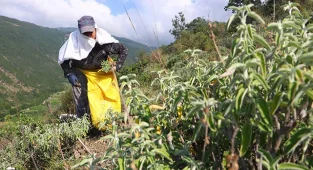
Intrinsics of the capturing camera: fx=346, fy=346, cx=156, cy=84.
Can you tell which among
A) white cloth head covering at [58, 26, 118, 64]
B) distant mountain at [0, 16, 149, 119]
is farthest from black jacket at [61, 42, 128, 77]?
distant mountain at [0, 16, 149, 119]

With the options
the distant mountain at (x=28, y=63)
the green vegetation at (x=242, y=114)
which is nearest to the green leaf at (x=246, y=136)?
the green vegetation at (x=242, y=114)

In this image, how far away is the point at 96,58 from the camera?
15.2 feet

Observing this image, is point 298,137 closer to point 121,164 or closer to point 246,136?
point 246,136

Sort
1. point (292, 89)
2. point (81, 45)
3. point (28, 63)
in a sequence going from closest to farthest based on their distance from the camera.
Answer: point (292, 89) < point (81, 45) < point (28, 63)

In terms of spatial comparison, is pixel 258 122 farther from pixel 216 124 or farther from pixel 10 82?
pixel 10 82

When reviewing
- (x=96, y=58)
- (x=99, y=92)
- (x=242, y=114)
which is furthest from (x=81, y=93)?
(x=242, y=114)

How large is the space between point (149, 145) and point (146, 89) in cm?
501

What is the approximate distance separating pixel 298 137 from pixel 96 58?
12.6 feet

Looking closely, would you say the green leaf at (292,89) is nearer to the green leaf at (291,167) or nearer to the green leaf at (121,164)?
the green leaf at (291,167)

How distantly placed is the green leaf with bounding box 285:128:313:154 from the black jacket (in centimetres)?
368

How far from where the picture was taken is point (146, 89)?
624cm

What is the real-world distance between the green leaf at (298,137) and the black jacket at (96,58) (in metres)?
3.68

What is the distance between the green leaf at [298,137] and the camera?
3.25 ft

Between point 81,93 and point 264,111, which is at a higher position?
point 264,111
